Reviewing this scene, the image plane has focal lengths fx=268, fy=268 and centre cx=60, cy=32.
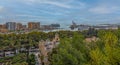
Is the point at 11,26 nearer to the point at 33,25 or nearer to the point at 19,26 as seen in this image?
the point at 19,26

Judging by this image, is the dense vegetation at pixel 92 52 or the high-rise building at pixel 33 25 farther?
the high-rise building at pixel 33 25

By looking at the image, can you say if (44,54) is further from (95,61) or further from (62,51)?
(95,61)

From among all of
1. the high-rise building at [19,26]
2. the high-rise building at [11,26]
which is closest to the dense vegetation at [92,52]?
the high-rise building at [11,26]

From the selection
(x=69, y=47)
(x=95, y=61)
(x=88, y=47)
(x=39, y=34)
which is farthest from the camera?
(x=39, y=34)

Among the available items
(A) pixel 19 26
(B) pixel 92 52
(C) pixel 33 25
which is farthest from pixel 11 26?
(B) pixel 92 52

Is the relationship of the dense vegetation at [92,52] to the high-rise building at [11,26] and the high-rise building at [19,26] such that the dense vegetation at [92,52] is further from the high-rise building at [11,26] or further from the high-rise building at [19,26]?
the high-rise building at [19,26]

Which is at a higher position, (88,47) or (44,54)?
(88,47)

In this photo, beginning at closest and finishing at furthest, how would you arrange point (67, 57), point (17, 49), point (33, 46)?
point (67, 57), point (17, 49), point (33, 46)

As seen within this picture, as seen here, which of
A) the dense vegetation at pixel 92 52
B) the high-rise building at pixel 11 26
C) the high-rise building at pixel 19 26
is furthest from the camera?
the high-rise building at pixel 19 26

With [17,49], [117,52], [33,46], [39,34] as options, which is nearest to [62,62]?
[117,52]
